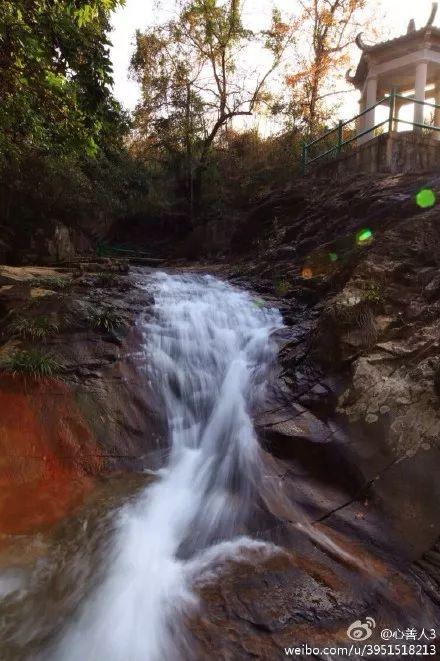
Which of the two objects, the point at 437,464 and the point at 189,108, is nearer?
the point at 437,464

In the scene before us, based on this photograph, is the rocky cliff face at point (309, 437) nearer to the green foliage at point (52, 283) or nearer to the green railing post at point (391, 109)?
the green foliage at point (52, 283)

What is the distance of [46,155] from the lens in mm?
11047

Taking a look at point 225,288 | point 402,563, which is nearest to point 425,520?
point 402,563

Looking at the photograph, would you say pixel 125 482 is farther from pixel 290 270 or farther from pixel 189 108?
pixel 189 108

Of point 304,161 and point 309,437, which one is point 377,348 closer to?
point 309,437

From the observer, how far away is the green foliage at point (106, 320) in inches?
247

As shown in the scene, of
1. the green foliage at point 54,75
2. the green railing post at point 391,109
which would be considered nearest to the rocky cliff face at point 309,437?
the green foliage at point 54,75

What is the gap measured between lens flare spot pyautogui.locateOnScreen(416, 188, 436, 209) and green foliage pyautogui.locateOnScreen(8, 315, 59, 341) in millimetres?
6703

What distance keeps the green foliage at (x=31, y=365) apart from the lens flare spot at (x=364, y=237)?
560 cm

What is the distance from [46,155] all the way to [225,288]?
6.22 m

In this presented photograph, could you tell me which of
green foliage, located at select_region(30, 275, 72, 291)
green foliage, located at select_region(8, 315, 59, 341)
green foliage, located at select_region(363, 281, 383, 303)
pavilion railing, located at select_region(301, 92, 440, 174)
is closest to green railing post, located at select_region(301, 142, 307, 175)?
pavilion railing, located at select_region(301, 92, 440, 174)

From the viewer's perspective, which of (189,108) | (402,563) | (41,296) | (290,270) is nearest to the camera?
(402,563)

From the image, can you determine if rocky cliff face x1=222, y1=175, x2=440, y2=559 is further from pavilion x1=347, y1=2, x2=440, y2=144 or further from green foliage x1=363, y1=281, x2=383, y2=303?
pavilion x1=347, y1=2, x2=440, y2=144

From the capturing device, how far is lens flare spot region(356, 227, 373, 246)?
751 centimetres
